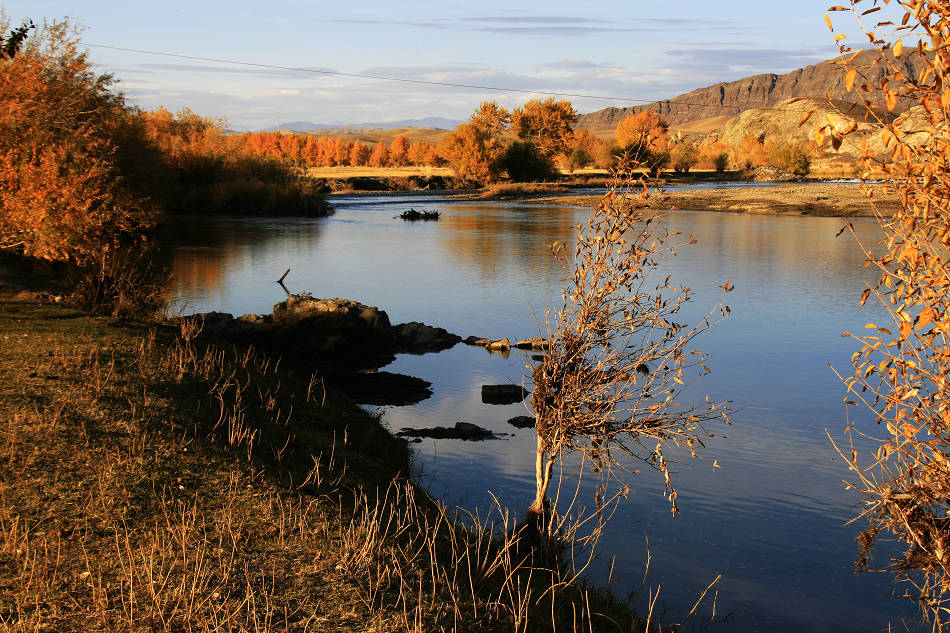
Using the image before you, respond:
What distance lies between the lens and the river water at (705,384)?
30.1 feet

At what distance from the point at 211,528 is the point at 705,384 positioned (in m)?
12.3

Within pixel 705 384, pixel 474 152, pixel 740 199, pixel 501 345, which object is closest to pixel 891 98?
pixel 705 384

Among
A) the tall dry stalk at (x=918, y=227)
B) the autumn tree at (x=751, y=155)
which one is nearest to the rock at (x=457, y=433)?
the tall dry stalk at (x=918, y=227)

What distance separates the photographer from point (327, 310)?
64.6 ft

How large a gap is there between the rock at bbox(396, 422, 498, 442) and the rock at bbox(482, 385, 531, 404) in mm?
1878

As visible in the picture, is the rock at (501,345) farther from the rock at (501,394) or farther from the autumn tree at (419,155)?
the autumn tree at (419,155)

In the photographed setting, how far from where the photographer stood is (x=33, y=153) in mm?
18781

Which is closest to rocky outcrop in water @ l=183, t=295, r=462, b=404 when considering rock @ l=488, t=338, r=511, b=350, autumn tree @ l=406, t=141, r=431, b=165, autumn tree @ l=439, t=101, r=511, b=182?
rock @ l=488, t=338, r=511, b=350

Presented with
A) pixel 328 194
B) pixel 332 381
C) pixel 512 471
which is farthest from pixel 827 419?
pixel 328 194

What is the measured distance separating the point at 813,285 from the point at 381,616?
90.1 ft

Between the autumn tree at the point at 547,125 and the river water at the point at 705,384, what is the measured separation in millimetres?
84715

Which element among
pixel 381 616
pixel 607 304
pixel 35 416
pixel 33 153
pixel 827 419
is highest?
pixel 33 153

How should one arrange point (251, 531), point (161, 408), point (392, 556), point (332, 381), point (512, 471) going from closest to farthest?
point (392, 556) → point (251, 531) → point (161, 408) → point (512, 471) → point (332, 381)

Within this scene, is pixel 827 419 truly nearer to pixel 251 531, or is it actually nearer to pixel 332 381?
pixel 332 381
